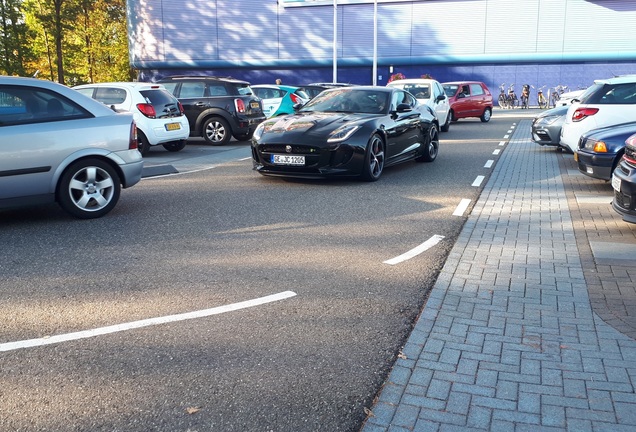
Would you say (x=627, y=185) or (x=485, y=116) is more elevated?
(x=627, y=185)

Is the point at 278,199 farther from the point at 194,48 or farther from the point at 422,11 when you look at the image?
the point at 194,48

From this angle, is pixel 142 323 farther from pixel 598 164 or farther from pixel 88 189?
pixel 598 164

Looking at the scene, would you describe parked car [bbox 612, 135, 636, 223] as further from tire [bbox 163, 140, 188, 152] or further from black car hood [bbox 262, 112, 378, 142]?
tire [bbox 163, 140, 188, 152]

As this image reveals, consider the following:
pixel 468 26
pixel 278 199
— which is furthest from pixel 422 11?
pixel 278 199

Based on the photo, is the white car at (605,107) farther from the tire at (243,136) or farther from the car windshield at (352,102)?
the tire at (243,136)

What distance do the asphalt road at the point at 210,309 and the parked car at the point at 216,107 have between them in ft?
28.6

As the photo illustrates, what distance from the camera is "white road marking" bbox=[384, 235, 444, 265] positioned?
590 cm

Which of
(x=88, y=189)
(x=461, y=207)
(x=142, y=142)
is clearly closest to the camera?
(x=88, y=189)

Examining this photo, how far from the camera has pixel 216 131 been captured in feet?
57.6

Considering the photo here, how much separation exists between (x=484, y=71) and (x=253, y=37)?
16322 mm

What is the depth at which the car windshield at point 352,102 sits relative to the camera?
1129 cm

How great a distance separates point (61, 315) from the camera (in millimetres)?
4441

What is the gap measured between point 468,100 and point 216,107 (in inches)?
502

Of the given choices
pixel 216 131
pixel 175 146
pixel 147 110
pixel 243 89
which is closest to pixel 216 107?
pixel 216 131
